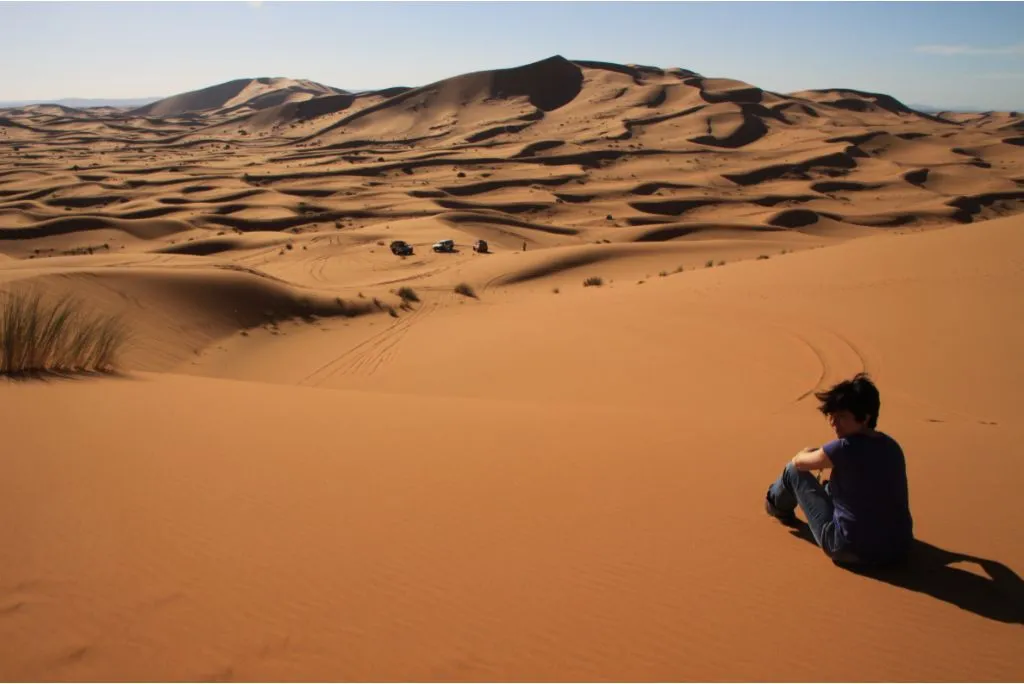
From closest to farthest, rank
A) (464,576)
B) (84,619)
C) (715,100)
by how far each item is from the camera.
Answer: (84,619) → (464,576) → (715,100)

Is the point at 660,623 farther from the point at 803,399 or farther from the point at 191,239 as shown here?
the point at 191,239

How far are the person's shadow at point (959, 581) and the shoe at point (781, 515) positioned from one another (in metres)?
0.47

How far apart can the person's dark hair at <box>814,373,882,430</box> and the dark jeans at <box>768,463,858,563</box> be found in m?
0.47

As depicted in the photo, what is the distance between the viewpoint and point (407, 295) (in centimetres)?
1761

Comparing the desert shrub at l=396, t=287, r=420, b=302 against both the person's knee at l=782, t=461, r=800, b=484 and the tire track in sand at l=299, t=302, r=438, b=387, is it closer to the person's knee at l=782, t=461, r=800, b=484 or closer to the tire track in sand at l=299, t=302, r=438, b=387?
the tire track in sand at l=299, t=302, r=438, b=387

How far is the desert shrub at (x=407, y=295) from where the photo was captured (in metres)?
17.5

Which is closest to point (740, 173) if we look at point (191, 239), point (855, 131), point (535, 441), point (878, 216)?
point (878, 216)

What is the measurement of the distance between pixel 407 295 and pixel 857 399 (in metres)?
15.0

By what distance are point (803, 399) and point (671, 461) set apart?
3175mm

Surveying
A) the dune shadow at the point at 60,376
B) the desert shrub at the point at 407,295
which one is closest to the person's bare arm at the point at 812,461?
the dune shadow at the point at 60,376

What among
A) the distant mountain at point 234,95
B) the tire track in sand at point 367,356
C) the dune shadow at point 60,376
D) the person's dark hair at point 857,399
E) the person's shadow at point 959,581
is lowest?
the tire track in sand at point 367,356

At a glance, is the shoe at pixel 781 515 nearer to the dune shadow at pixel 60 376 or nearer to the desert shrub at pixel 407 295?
the dune shadow at pixel 60 376

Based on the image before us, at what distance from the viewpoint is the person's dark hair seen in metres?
3.35

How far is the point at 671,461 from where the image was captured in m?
4.90
